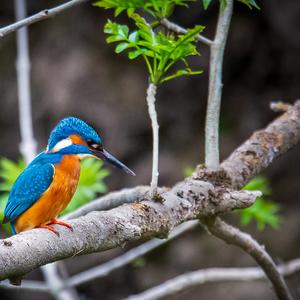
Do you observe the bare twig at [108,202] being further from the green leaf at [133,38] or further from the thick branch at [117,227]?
the green leaf at [133,38]

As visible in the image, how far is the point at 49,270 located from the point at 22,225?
1.28 meters

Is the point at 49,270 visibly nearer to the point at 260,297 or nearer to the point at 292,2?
the point at 260,297

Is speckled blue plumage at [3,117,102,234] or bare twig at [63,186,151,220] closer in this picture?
speckled blue plumage at [3,117,102,234]

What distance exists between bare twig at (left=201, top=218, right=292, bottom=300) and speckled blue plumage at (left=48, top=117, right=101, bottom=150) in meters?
0.55

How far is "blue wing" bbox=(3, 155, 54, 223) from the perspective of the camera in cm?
226

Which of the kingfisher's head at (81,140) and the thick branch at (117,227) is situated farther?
the kingfisher's head at (81,140)

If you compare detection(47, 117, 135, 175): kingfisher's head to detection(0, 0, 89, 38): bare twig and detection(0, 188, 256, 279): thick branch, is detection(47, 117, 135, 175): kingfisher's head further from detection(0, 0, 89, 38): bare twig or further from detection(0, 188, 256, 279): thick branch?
detection(0, 0, 89, 38): bare twig

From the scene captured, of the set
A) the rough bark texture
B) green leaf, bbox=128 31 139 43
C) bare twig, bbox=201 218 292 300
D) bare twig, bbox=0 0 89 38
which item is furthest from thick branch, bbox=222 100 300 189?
bare twig, bbox=0 0 89 38

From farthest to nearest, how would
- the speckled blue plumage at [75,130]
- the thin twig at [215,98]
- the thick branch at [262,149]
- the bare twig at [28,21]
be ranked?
the thick branch at [262,149] → the thin twig at [215,98] → the speckled blue plumage at [75,130] → the bare twig at [28,21]

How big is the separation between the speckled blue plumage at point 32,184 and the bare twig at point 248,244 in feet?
1.98

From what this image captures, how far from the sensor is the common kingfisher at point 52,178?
7.19 feet

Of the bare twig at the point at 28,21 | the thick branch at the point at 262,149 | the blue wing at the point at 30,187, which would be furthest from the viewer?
the thick branch at the point at 262,149

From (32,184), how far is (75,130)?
0.91 ft

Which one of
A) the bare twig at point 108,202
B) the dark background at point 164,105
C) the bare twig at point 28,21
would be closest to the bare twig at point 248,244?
the bare twig at point 108,202
